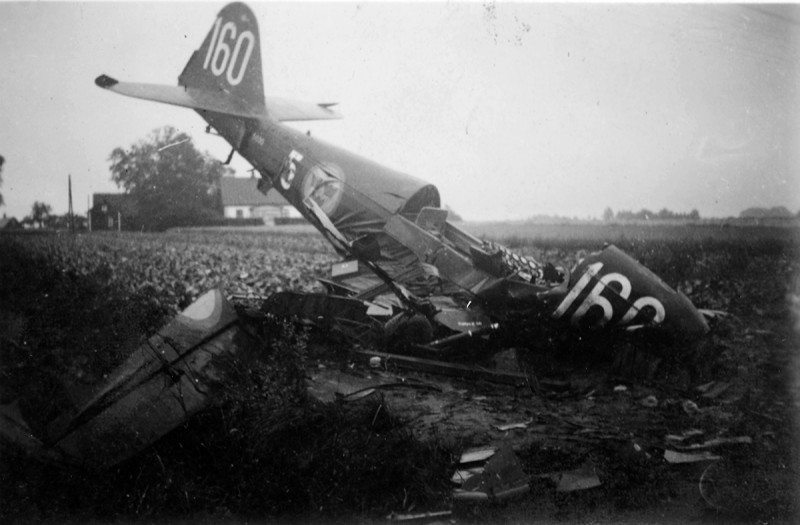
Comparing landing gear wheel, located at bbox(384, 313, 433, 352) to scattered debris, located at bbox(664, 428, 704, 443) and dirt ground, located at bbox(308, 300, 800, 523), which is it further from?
scattered debris, located at bbox(664, 428, 704, 443)

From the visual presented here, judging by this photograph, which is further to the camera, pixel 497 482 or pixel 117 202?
pixel 117 202

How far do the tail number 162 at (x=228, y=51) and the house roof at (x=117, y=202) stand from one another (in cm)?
135

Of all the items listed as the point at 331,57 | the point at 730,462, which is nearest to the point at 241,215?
the point at 331,57

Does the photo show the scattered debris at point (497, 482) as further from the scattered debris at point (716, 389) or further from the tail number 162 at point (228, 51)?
the tail number 162 at point (228, 51)

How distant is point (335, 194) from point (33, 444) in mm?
3053

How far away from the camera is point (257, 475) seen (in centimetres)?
268

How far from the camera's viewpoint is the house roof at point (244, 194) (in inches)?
197

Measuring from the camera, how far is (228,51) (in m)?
4.28

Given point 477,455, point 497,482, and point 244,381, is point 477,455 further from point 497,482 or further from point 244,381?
point 244,381

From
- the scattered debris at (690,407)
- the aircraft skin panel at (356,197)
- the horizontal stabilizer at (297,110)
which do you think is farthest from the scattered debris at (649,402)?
the horizontal stabilizer at (297,110)

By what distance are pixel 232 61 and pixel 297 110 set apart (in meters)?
0.78

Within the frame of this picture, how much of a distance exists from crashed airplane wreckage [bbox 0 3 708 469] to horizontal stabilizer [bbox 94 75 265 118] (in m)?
0.01

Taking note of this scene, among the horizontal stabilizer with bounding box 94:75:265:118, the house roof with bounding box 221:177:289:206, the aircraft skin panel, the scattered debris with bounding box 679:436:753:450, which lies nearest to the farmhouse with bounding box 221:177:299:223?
the house roof with bounding box 221:177:289:206

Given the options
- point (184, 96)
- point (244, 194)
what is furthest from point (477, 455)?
point (244, 194)
